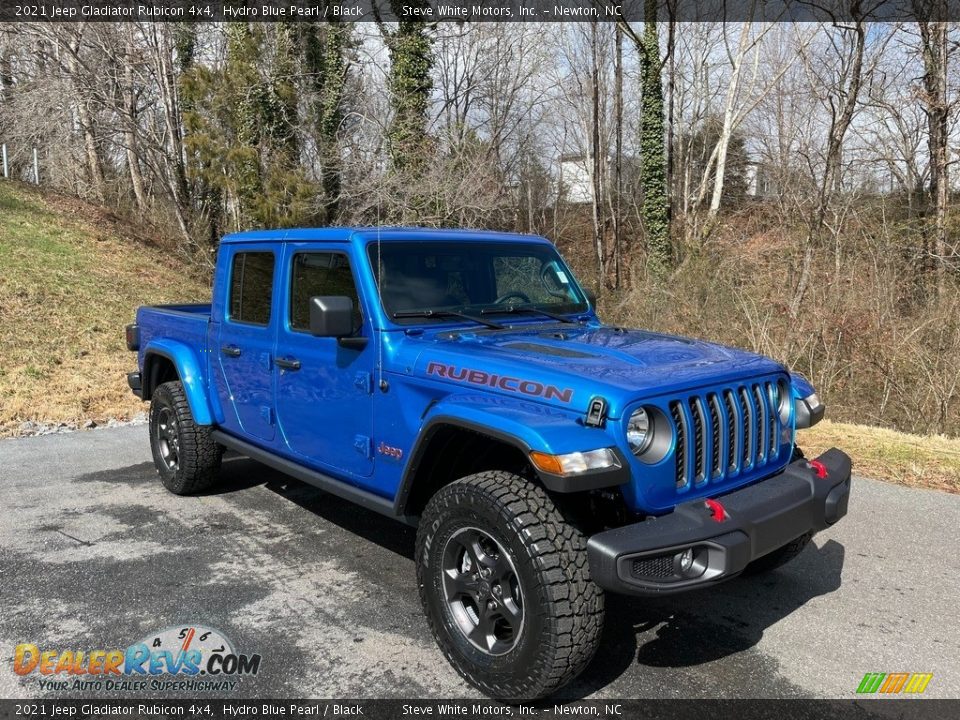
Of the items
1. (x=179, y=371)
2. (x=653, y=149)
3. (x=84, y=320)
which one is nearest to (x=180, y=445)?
(x=179, y=371)

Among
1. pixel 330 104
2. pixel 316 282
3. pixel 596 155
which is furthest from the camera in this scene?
pixel 596 155

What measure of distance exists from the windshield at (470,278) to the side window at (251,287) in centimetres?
93

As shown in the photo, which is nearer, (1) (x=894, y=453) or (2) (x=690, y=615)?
(2) (x=690, y=615)

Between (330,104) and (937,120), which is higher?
(330,104)

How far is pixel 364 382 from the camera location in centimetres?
366

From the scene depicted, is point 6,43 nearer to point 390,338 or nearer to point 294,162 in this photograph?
point 294,162

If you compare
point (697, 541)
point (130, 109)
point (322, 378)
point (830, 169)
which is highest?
point (130, 109)

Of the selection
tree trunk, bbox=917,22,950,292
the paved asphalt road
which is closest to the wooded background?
A: tree trunk, bbox=917,22,950,292

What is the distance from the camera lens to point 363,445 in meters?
3.70

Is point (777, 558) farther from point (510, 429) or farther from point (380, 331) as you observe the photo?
point (380, 331)

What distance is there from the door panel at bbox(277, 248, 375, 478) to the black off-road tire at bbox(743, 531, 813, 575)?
2.11m

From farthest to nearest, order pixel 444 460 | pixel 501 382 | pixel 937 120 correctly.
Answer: pixel 937 120 → pixel 444 460 → pixel 501 382

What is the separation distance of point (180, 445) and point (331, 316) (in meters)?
2.32

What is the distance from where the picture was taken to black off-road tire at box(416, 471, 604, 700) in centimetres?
265
